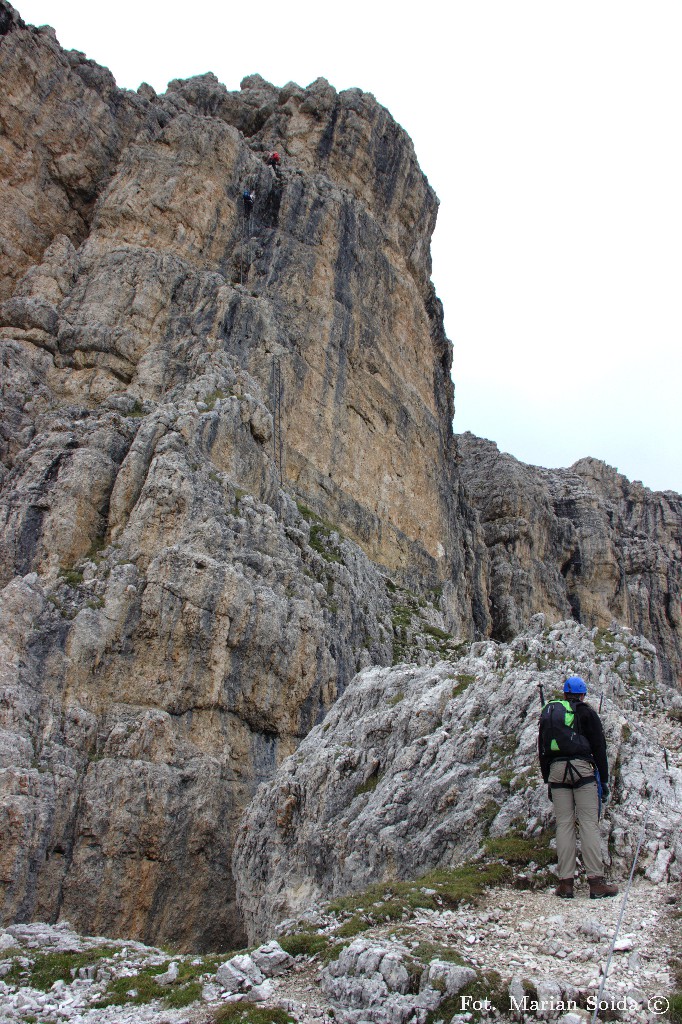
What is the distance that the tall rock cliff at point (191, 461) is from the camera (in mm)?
25938

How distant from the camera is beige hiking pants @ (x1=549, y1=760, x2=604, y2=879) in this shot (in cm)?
1066

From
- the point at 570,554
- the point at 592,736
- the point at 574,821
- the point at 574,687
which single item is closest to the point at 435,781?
the point at 574,821

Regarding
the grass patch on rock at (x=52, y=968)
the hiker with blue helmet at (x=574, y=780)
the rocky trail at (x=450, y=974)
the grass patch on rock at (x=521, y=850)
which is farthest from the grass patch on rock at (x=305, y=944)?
the grass patch on rock at (x=52, y=968)

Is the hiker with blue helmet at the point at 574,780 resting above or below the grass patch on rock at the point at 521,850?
above

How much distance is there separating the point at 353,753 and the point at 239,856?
15.4ft

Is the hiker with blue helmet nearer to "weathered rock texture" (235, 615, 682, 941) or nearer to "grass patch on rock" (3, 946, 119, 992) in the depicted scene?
"weathered rock texture" (235, 615, 682, 941)

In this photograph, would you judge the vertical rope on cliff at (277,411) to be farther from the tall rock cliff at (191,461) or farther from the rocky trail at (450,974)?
the rocky trail at (450,974)

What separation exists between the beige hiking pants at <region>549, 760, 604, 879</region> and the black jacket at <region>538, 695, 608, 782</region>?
0.14 metres

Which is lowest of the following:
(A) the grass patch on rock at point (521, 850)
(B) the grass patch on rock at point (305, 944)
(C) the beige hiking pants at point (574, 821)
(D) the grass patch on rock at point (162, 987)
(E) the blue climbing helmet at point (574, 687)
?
(D) the grass patch on rock at point (162, 987)

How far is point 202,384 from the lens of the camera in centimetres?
3981

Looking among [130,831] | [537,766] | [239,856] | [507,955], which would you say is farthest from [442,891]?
[130,831]

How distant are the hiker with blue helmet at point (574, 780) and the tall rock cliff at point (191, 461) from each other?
58.5ft

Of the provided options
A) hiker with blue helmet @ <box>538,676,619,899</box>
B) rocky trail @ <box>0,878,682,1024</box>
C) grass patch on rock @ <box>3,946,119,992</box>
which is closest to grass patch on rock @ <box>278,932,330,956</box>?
rocky trail @ <box>0,878,682,1024</box>

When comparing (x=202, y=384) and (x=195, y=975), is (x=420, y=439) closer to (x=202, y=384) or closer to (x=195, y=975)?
(x=202, y=384)
